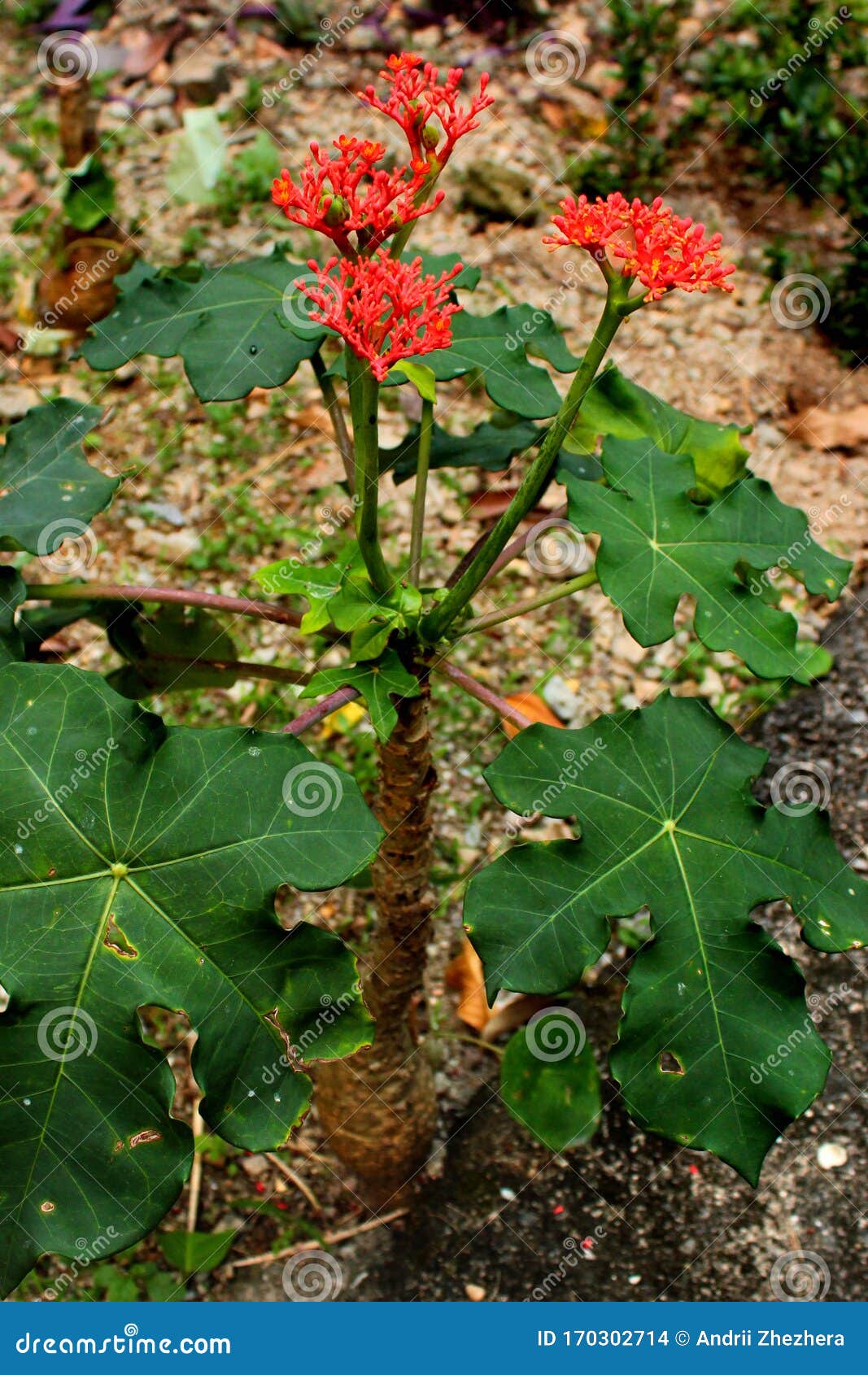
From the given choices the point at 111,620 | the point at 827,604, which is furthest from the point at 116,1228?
the point at 827,604

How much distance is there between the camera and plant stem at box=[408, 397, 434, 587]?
1422mm

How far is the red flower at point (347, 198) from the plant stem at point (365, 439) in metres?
0.12

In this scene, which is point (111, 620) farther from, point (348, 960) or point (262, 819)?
point (348, 960)

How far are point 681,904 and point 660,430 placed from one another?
72cm

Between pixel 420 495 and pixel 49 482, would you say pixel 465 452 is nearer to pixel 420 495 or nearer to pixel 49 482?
pixel 420 495

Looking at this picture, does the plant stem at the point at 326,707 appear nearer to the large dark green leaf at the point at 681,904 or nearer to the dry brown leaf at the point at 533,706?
the large dark green leaf at the point at 681,904

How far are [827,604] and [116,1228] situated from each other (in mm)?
2061

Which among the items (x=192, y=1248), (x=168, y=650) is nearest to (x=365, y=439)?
(x=168, y=650)

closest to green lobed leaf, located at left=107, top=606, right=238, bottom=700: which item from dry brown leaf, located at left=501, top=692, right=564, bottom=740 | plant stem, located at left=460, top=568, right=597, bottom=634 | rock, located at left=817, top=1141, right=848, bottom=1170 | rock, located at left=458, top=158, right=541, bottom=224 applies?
plant stem, located at left=460, top=568, right=597, bottom=634

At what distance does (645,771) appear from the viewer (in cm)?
Answer: 130

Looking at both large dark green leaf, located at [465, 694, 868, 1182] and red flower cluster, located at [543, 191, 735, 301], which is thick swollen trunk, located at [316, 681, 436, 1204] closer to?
large dark green leaf, located at [465, 694, 868, 1182]

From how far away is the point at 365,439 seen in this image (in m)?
1.09

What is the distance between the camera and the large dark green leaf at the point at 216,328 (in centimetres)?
147

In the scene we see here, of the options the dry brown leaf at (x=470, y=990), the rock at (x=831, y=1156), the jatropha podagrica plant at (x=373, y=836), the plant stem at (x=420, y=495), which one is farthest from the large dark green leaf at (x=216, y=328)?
the rock at (x=831, y=1156)
